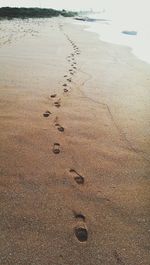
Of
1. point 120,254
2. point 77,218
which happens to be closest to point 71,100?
point 77,218

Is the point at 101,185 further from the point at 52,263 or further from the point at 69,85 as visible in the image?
the point at 69,85

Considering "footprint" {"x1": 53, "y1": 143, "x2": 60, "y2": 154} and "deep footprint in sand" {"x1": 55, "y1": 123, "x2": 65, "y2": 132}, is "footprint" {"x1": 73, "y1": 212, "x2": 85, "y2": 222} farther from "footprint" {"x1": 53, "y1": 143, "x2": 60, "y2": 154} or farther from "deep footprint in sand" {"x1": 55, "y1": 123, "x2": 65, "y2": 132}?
"deep footprint in sand" {"x1": 55, "y1": 123, "x2": 65, "y2": 132}

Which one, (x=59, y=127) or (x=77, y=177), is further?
(x=59, y=127)

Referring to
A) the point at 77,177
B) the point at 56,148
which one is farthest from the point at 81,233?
the point at 56,148

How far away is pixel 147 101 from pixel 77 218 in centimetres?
305

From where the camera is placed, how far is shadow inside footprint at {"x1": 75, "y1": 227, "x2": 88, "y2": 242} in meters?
2.07

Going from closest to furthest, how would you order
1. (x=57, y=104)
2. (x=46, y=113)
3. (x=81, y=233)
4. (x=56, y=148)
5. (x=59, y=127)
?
1. (x=81, y=233)
2. (x=56, y=148)
3. (x=59, y=127)
4. (x=46, y=113)
5. (x=57, y=104)

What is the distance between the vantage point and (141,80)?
604 cm

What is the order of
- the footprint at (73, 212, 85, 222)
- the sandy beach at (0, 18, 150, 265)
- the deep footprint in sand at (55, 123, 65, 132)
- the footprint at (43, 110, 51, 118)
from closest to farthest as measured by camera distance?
the sandy beach at (0, 18, 150, 265), the footprint at (73, 212, 85, 222), the deep footprint in sand at (55, 123, 65, 132), the footprint at (43, 110, 51, 118)

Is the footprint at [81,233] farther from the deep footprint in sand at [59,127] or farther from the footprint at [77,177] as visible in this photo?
the deep footprint in sand at [59,127]

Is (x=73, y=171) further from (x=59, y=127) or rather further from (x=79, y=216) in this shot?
(x=59, y=127)

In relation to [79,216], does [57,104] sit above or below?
above

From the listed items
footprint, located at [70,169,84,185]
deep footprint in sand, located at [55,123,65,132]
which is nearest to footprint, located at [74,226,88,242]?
footprint, located at [70,169,84,185]

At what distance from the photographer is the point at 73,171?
110 inches
